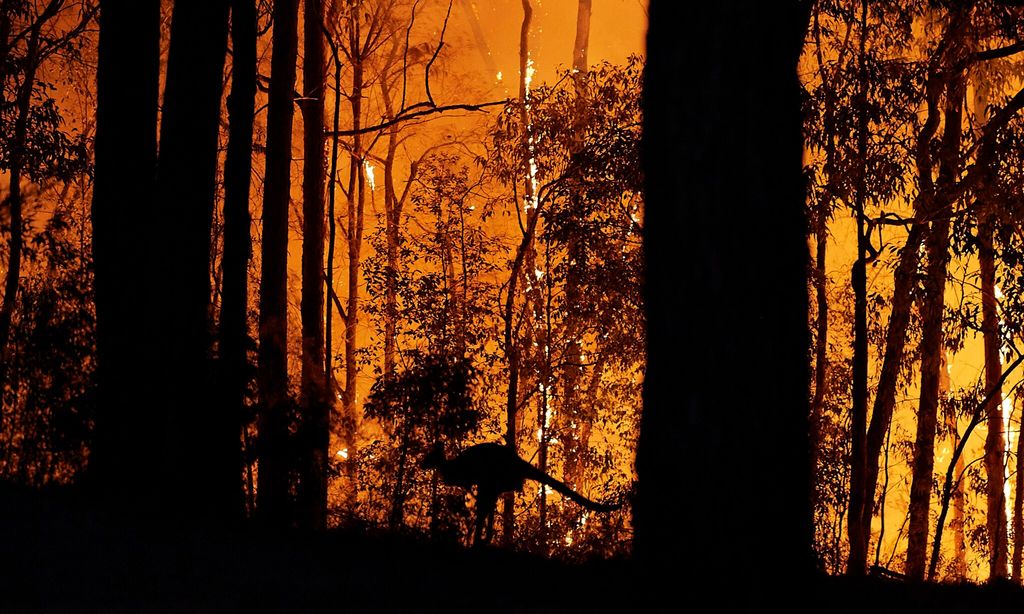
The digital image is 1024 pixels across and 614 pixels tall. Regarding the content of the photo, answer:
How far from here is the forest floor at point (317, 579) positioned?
2.80 metres

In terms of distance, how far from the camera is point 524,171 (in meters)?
12.8

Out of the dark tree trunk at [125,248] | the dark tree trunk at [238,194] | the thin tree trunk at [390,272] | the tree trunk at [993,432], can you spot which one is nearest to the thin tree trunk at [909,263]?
the tree trunk at [993,432]

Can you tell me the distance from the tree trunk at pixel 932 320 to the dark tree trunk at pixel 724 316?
6599 mm

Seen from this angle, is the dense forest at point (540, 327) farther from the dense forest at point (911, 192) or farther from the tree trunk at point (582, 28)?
the tree trunk at point (582, 28)

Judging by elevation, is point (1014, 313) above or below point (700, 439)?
above

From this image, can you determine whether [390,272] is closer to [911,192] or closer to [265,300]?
[265,300]

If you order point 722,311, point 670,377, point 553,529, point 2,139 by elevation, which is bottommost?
point 553,529

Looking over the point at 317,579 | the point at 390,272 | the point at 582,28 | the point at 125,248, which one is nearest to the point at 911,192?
the point at 390,272

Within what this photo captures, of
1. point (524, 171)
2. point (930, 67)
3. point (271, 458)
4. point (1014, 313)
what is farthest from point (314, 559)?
point (524, 171)

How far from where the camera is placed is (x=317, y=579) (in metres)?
3.24

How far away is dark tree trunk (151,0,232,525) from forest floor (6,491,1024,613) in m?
0.72

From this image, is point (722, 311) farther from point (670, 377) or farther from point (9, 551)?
point (9, 551)

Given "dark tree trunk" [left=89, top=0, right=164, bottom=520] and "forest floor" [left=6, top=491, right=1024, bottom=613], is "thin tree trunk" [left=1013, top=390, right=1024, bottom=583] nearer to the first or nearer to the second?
"forest floor" [left=6, top=491, right=1024, bottom=613]

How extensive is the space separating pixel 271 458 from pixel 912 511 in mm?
7453
